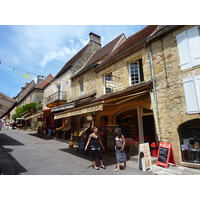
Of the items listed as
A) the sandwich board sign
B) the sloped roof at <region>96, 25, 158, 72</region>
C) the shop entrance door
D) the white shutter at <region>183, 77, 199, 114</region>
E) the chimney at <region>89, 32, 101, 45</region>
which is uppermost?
the chimney at <region>89, 32, 101, 45</region>

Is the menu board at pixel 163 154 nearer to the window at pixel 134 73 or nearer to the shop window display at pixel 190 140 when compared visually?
the shop window display at pixel 190 140

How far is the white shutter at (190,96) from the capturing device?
5219mm

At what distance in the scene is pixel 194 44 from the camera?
5504 millimetres

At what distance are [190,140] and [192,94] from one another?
71.7 inches

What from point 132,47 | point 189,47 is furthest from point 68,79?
point 189,47

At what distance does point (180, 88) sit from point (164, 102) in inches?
35.0

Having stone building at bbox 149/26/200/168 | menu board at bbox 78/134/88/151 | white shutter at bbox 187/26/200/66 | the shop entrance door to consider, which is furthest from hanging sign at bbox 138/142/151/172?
white shutter at bbox 187/26/200/66

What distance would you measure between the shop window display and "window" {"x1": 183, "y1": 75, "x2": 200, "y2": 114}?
1.65 feet

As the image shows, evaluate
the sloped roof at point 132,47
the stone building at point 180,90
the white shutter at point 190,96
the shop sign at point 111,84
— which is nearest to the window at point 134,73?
the sloped roof at point 132,47

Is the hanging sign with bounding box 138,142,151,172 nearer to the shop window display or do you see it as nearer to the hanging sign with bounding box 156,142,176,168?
the hanging sign with bounding box 156,142,176,168

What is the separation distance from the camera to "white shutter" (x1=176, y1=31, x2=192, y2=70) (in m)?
5.67

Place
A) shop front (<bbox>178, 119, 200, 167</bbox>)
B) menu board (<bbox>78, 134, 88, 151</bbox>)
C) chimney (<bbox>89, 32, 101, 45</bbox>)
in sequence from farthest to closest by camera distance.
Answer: chimney (<bbox>89, 32, 101, 45</bbox>) → menu board (<bbox>78, 134, 88, 151</bbox>) → shop front (<bbox>178, 119, 200, 167</bbox>)

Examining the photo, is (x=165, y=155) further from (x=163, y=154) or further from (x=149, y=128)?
(x=149, y=128)
